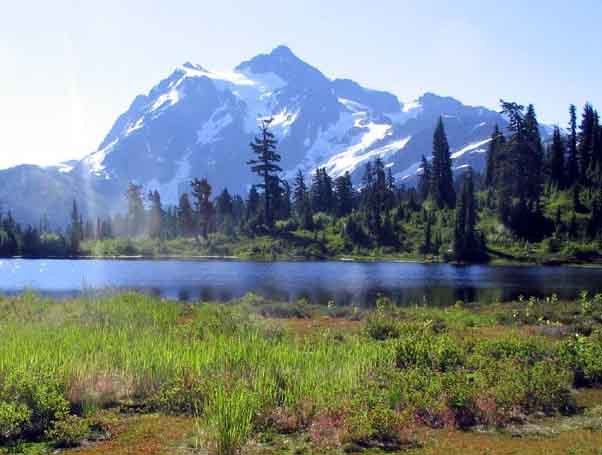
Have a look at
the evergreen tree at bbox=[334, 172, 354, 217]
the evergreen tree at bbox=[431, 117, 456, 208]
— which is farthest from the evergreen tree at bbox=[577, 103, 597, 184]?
the evergreen tree at bbox=[334, 172, 354, 217]

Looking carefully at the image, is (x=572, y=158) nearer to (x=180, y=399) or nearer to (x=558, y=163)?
(x=558, y=163)

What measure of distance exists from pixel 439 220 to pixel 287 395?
397ft

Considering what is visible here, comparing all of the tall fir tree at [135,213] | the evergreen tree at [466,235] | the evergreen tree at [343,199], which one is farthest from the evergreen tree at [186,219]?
the evergreen tree at [466,235]

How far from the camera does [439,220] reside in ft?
431

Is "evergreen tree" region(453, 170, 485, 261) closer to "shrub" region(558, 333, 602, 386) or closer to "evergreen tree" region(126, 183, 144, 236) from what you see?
"shrub" region(558, 333, 602, 386)

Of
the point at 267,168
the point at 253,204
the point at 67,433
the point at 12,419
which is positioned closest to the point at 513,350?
the point at 67,433

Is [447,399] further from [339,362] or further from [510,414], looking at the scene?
[339,362]

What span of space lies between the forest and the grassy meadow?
306 feet

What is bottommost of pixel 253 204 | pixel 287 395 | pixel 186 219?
pixel 287 395

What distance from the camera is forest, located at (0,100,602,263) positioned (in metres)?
113

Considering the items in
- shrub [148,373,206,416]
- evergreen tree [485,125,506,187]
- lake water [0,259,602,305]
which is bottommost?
lake water [0,259,602,305]

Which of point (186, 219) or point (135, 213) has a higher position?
point (135, 213)

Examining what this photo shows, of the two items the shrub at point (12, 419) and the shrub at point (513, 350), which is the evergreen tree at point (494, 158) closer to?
the shrub at point (513, 350)

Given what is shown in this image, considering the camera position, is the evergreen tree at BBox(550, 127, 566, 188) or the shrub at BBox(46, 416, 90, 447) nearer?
the shrub at BBox(46, 416, 90, 447)
